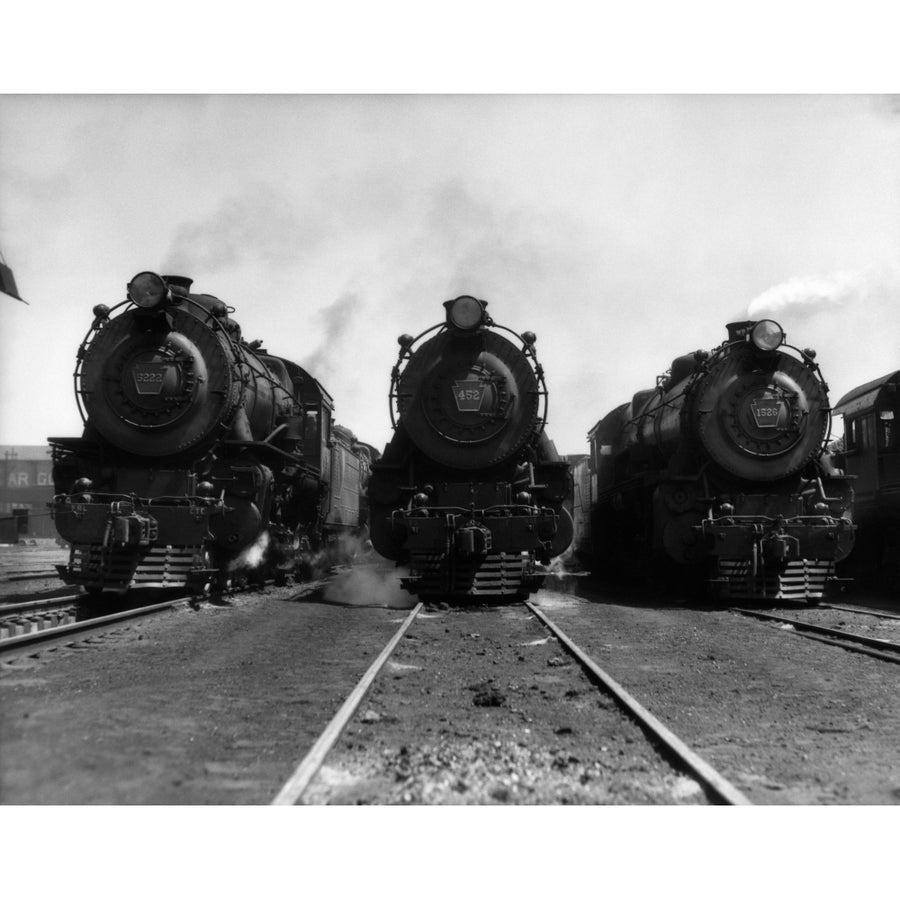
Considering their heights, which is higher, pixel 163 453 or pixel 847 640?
pixel 163 453

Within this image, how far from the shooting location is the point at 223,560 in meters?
10.8

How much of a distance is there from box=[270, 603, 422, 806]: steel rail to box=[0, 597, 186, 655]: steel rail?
99.3 inches

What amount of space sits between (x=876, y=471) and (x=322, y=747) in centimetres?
1141

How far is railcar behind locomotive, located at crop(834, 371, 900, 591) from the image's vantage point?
1266 cm

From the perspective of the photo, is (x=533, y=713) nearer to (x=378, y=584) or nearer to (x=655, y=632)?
(x=655, y=632)

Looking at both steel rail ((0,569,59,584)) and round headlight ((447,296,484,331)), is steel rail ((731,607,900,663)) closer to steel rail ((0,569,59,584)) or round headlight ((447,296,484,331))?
round headlight ((447,296,484,331))

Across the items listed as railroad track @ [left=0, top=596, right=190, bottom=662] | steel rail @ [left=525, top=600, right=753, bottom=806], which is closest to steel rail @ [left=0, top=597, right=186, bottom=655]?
railroad track @ [left=0, top=596, right=190, bottom=662]

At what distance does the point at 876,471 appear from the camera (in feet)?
42.4

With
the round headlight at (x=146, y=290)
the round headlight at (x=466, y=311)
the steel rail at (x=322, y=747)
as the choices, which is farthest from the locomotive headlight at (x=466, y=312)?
the steel rail at (x=322, y=747)

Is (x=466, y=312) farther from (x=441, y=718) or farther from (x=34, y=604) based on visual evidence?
(x=441, y=718)

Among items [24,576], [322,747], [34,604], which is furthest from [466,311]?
[24,576]

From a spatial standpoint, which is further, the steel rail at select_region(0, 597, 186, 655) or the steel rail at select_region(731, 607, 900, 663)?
the steel rail at select_region(731, 607, 900, 663)

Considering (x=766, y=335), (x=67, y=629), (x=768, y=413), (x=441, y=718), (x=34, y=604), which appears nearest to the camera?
(x=441, y=718)

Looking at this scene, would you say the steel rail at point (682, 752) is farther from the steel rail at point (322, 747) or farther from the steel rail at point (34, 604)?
the steel rail at point (34, 604)
